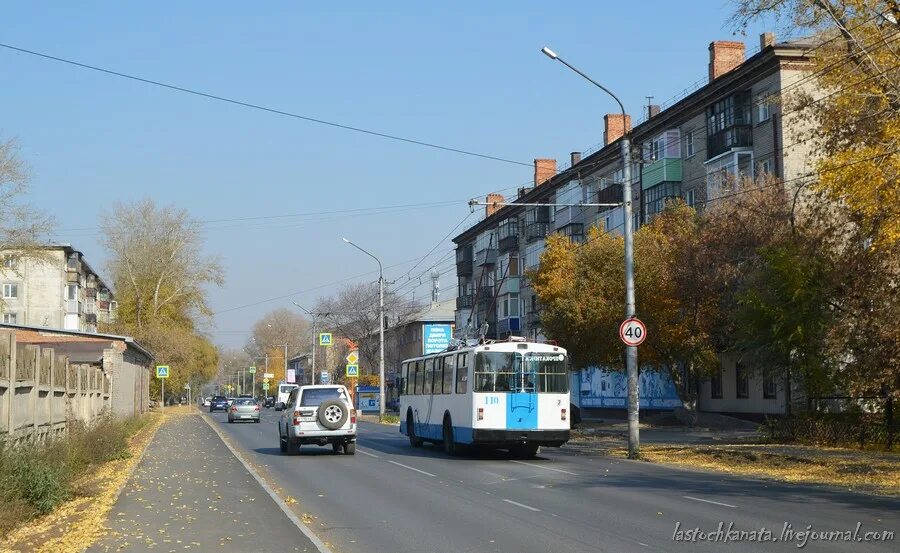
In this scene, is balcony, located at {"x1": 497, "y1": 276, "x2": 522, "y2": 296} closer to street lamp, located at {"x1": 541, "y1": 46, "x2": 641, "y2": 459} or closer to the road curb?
street lamp, located at {"x1": 541, "y1": 46, "x2": 641, "y2": 459}

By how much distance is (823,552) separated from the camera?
37.3 feet

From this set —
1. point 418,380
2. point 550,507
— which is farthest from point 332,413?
point 550,507

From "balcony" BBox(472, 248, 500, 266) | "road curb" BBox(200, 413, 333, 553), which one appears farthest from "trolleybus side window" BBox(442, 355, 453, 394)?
"balcony" BBox(472, 248, 500, 266)

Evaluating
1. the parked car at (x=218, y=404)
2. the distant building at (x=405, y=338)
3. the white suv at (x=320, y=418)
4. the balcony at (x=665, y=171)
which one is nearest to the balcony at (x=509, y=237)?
the balcony at (x=665, y=171)

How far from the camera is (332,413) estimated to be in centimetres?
2922

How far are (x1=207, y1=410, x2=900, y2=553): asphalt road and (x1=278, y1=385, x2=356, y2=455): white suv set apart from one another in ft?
9.91

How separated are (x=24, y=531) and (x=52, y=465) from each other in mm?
3128

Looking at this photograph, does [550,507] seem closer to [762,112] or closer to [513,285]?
[762,112]

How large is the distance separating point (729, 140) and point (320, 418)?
2452 centimetres

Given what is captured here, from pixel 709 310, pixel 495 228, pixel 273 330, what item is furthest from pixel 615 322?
pixel 273 330

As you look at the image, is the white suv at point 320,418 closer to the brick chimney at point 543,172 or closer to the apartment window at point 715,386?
the apartment window at point 715,386

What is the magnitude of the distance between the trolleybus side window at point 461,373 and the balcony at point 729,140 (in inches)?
835

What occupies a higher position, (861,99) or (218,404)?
(861,99)

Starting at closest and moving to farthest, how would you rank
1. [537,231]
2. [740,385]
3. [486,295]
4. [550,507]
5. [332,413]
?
[550,507] < [332,413] < [740,385] < [537,231] < [486,295]
